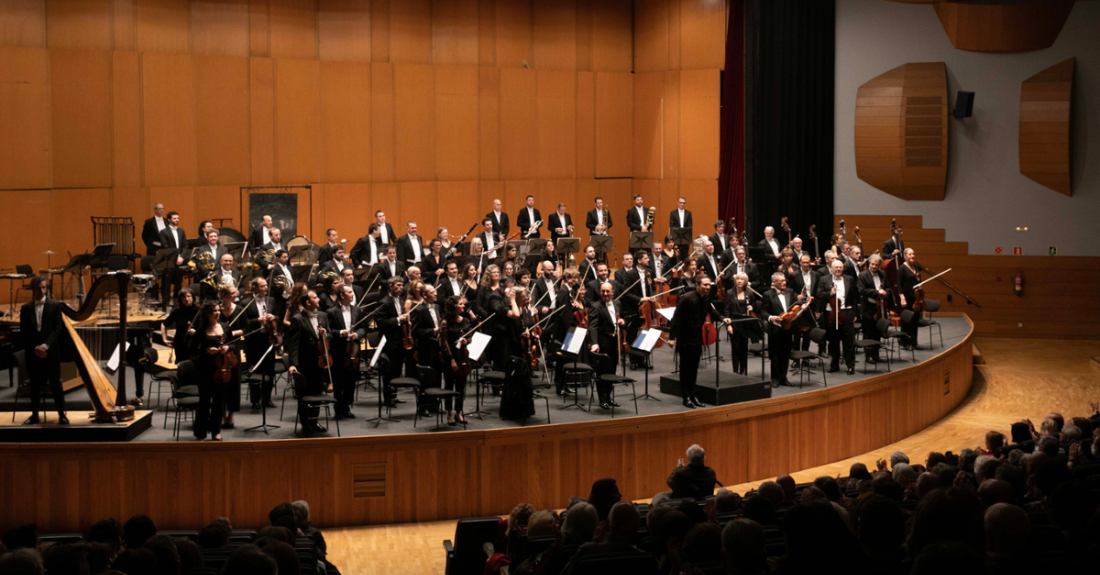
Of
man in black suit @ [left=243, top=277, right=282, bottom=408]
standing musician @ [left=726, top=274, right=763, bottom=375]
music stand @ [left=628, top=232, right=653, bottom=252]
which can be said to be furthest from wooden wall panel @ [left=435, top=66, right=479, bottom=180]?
man in black suit @ [left=243, top=277, right=282, bottom=408]

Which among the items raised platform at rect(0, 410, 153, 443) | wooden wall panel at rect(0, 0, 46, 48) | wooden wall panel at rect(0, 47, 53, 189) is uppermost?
wooden wall panel at rect(0, 0, 46, 48)

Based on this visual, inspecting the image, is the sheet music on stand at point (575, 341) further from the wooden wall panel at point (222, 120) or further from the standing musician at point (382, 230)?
the wooden wall panel at point (222, 120)

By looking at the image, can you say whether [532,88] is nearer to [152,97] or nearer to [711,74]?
[711,74]

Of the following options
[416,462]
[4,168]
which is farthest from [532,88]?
[416,462]

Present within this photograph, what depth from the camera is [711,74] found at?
18656 millimetres

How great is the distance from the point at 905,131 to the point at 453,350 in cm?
1057

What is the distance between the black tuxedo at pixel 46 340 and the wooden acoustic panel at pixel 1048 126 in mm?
14198

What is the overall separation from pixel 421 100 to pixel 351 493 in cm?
1057

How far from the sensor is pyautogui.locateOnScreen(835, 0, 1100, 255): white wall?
629 inches

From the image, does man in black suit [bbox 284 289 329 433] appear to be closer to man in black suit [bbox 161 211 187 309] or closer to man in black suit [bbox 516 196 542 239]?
man in black suit [bbox 161 211 187 309]

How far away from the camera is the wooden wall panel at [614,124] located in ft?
63.9

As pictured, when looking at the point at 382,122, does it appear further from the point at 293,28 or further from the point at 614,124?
the point at 614,124

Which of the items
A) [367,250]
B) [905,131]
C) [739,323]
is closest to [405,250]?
[367,250]

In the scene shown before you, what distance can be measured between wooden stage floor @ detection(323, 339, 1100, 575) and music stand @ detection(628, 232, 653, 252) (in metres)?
4.55
